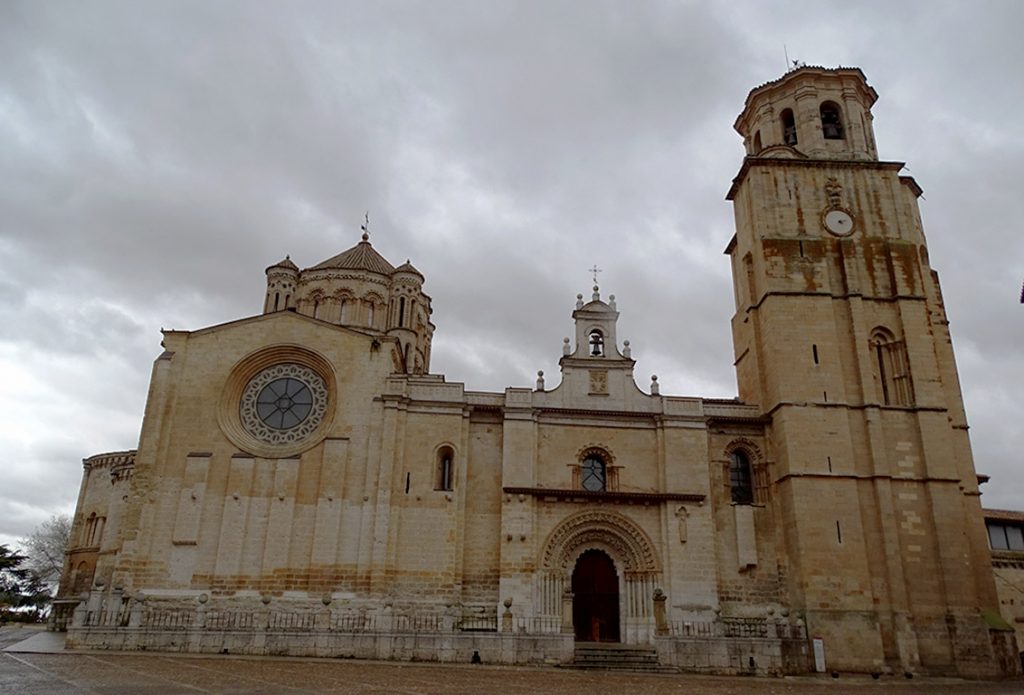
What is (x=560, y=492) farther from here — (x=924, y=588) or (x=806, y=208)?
(x=806, y=208)

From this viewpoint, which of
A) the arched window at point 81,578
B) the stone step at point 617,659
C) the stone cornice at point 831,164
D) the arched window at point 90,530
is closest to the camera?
the stone step at point 617,659

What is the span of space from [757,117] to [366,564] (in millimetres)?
23621

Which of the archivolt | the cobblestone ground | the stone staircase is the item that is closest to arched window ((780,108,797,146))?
the archivolt

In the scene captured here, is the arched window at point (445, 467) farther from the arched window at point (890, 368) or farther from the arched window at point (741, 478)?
the arched window at point (890, 368)

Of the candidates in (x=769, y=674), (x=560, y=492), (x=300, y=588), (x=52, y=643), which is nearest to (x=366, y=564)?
(x=300, y=588)

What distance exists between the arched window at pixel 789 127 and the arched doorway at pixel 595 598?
18.5 m

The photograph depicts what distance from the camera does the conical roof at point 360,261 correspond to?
35.6 metres

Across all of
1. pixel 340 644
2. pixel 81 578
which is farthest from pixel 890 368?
pixel 81 578

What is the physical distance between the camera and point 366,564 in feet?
74.0

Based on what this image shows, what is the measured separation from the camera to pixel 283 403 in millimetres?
25406

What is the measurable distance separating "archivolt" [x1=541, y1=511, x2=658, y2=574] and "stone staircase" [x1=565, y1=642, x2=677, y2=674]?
3.47 metres

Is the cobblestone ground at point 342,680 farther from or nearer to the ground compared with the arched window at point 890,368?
nearer to the ground

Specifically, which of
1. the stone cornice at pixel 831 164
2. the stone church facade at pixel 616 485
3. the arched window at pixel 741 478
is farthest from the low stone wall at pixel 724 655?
the stone cornice at pixel 831 164

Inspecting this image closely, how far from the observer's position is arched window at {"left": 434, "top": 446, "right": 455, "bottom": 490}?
24234mm
